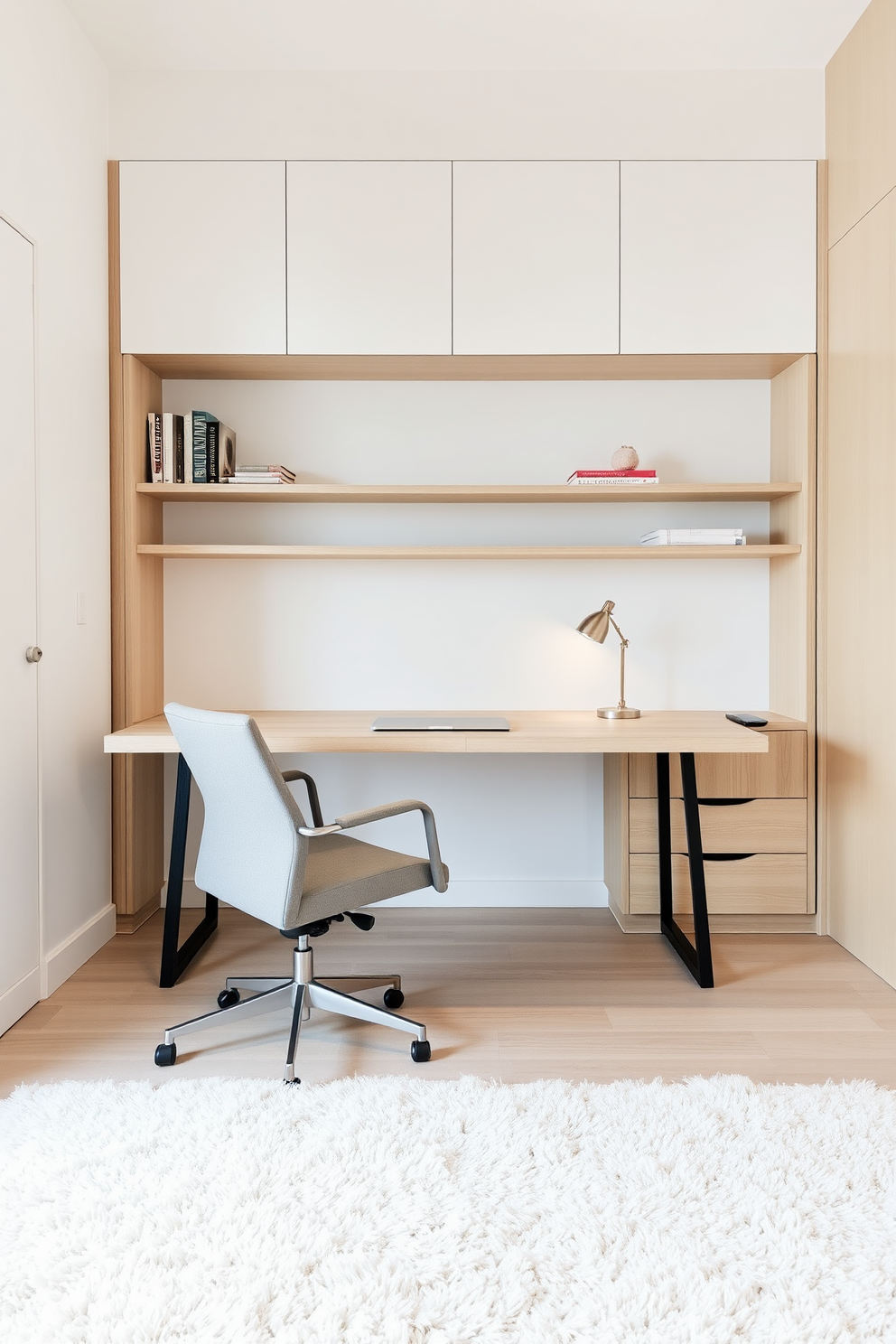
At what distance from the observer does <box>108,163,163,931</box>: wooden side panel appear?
9.57 feet

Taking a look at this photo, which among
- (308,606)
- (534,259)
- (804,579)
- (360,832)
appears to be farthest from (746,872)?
(534,259)

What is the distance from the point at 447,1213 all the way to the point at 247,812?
0.92 m

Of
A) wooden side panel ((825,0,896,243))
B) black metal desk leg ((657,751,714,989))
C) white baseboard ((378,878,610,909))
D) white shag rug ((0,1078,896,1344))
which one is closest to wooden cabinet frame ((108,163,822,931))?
white baseboard ((378,878,610,909))

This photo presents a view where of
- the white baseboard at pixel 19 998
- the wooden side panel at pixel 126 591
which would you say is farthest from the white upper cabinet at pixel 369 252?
the white baseboard at pixel 19 998

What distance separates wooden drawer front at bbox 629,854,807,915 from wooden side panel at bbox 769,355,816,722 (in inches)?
20.8

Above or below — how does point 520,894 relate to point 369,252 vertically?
→ below

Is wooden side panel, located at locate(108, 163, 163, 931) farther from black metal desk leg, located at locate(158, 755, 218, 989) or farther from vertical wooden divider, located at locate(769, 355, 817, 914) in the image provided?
vertical wooden divider, located at locate(769, 355, 817, 914)

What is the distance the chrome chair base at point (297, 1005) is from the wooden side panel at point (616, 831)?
100 cm

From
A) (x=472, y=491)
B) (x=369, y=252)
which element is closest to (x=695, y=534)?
(x=472, y=491)

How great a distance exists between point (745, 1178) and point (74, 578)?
2.37 meters

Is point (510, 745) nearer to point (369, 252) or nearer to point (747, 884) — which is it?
point (747, 884)

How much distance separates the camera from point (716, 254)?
9.55 ft

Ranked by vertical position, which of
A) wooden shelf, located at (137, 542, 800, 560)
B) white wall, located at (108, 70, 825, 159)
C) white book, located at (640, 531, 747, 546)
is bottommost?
wooden shelf, located at (137, 542, 800, 560)

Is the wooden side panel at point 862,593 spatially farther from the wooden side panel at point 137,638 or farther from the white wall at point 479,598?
the wooden side panel at point 137,638
